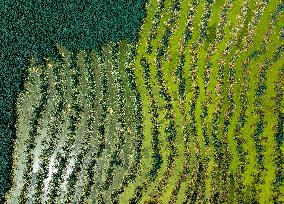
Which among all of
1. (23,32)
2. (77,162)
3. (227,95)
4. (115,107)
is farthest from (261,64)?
(23,32)

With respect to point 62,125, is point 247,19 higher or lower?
higher

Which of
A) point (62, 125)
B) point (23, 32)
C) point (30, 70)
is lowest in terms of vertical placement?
point (62, 125)

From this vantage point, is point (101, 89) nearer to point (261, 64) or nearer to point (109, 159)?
point (109, 159)

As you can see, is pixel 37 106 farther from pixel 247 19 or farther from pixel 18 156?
pixel 247 19

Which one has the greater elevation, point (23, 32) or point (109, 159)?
point (23, 32)

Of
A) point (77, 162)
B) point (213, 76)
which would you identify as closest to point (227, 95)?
point (213, 76)

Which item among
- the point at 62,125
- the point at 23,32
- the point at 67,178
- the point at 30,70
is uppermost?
the point at 23,32
